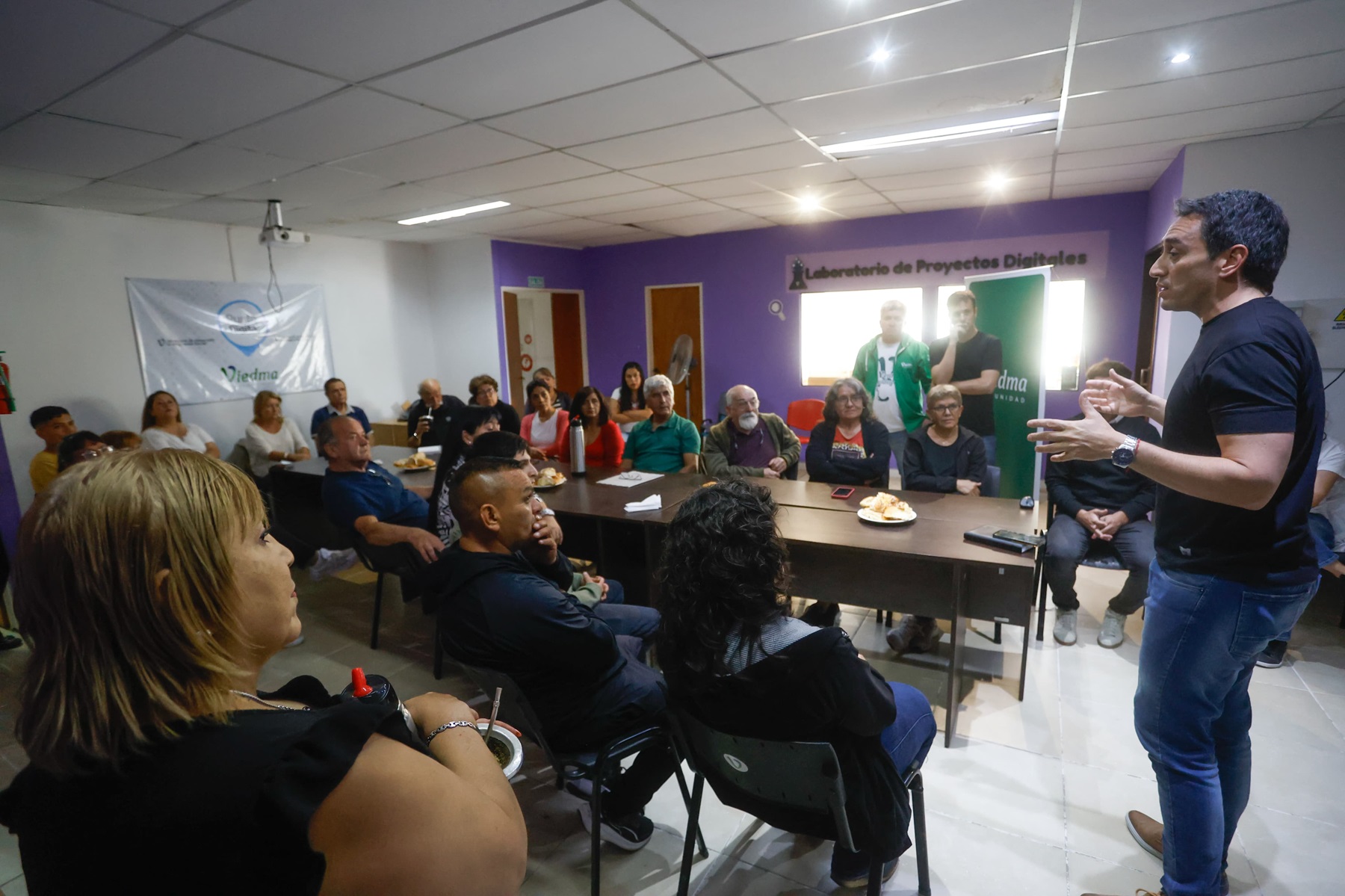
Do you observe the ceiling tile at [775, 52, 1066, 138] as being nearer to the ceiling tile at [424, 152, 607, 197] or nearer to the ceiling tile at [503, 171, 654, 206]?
the ceiling tile at [424, 152, 607, 197]

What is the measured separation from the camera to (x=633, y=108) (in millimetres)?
3154

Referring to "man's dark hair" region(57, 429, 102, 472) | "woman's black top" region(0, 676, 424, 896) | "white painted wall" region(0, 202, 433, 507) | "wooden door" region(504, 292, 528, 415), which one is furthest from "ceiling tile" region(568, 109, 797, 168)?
"wooden door" region(504, 292, 528, 415)

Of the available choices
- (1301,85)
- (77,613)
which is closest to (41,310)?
(77,613)

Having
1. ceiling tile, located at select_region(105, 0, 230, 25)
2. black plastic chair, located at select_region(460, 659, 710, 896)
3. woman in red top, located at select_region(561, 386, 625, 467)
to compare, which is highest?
ceiling tile, located at select_region(105, 0, 230, 25)

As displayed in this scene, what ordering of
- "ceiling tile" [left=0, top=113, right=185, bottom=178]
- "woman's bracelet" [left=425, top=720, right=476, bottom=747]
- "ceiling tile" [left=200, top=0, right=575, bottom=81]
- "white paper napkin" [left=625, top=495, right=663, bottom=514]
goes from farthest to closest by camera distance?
"white paper napkin" [left=625, top=495, right=663, bottom=514]
"ceiling tile" [left=0, top=113, right=185, bottom=178]
"ceiling tile" [left=200, top=0, right=575, bottom=81]
"woman's bracelet" [left=425, top=720, right=476, bottom=747]

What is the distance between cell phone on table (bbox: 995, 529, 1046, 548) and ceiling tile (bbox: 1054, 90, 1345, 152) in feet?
8.67

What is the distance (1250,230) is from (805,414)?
5.33 m

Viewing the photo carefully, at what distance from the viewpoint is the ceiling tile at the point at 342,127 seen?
2.96m

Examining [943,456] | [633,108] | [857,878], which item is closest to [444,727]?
[857,878]

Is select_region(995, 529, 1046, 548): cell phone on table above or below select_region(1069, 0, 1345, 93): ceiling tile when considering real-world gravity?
below

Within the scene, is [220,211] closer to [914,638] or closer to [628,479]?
[628,479]

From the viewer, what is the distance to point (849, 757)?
57.4 inches

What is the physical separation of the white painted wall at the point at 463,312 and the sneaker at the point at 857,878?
20.0 ft

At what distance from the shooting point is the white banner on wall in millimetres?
5430
